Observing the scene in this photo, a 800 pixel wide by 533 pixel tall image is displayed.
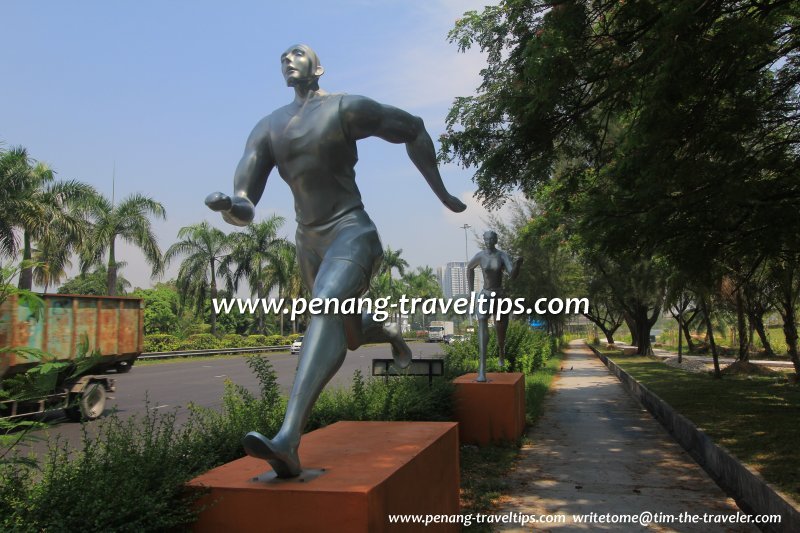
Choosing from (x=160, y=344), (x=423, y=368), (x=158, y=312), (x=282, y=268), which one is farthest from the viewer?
(x=158, y=312)

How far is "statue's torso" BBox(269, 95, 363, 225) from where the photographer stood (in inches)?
129

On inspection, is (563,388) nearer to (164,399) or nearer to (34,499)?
(164,399)

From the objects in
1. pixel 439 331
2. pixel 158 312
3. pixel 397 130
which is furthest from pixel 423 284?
pixel 397 130

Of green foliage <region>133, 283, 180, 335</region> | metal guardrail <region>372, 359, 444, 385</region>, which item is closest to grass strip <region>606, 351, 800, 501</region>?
metal guardrail <region>372, 359, 444, 385</region>

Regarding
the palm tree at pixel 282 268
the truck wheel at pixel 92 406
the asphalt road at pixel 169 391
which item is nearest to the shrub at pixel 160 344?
the palm tree at pixel 282 268

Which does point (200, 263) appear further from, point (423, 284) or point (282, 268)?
point (423, 284)

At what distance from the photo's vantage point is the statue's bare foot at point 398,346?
391cm

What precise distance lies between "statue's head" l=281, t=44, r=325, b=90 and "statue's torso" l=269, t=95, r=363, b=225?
126mm

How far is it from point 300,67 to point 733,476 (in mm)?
4853

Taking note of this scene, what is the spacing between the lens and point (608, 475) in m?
6.12

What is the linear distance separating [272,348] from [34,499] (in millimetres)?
36787

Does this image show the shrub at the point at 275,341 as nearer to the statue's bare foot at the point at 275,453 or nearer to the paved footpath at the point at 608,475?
the paved footpath at the point at 608,475

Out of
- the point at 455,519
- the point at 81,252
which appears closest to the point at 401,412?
the point at 455,519

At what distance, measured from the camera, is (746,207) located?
24.1ft
